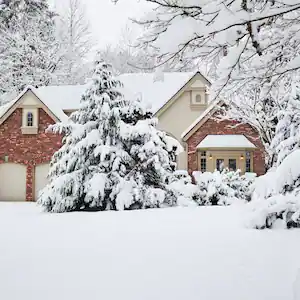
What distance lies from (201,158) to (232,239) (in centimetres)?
1287

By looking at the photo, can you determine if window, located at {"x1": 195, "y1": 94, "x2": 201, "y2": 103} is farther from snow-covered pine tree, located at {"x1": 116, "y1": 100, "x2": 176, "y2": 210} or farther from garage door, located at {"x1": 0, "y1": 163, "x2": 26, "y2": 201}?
garage door, located at {"x1": 0, "y1": 163, "x2": 26, "y2": 201}

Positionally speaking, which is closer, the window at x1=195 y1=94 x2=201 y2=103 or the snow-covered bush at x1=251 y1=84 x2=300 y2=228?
the snow-covered bush at x1=251 y1=84 x2=300 y2=228

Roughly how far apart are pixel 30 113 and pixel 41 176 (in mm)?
3276

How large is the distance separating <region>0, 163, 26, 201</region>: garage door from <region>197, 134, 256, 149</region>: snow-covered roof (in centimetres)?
905

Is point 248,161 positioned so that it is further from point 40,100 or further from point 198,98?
point 40,100

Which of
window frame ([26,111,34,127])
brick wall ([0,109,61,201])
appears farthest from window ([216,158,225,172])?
window frame ([26,111,34,127])

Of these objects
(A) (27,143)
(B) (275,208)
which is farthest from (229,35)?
(A) (27,143)

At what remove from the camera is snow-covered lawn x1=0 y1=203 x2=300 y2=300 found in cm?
369

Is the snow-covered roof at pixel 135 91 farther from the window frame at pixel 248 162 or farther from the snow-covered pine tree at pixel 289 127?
the snow-covered pine tree at pixel 289 127

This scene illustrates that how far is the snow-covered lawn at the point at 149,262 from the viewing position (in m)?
3.69

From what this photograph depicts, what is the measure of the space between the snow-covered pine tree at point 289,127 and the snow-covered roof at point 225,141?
4998 mm

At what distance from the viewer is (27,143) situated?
2056cm

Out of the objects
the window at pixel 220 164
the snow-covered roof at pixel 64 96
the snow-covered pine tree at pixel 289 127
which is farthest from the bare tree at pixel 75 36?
the snow-covered pine tree at pixel 289 127

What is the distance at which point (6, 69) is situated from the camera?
26922mm
